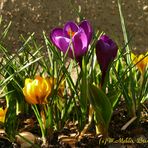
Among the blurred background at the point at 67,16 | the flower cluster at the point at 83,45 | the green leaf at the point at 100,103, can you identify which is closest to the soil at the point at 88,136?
the green leaf at the point at 100,103

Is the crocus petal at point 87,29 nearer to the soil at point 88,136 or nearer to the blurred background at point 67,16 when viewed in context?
the soil at point 88,136

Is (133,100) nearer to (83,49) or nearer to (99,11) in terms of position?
(83,49)

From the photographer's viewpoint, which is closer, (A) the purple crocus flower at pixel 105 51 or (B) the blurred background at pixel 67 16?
(A) the purple crocus flower at pixel 105 51

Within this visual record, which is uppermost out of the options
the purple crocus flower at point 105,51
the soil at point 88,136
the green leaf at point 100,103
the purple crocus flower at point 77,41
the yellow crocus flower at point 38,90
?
the purple crocus flower at point 77,41

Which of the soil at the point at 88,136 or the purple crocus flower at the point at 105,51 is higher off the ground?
the purple crocus flower at the point at 105,51

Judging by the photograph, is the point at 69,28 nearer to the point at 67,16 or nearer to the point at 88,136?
the point at 88,136

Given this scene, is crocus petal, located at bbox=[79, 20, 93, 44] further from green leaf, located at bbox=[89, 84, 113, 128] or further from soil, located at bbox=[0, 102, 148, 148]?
soil, located at bbox=[0, 102, 148, 148]

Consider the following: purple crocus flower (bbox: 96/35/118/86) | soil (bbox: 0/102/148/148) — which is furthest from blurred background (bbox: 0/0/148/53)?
purple crocus flower (bbox: 96/35/118/86)
